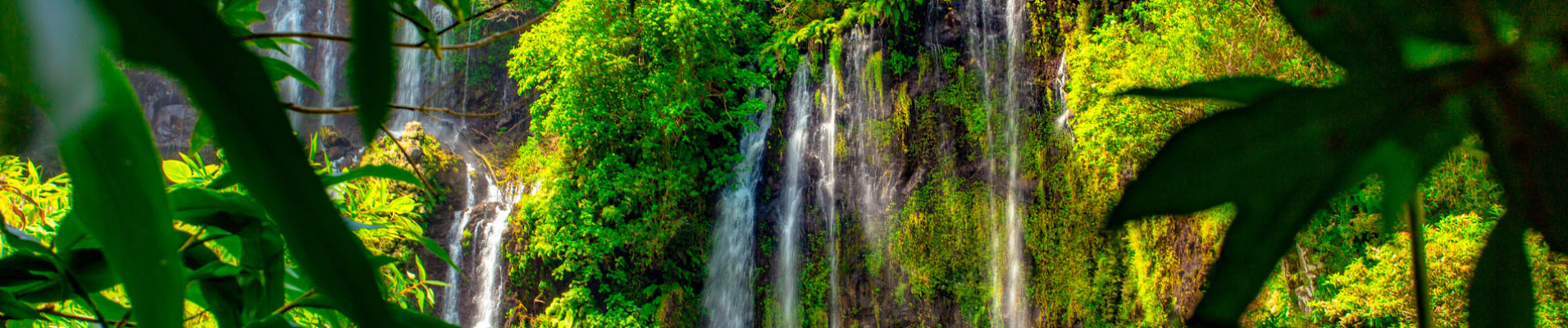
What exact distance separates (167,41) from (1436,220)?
6.37 feet

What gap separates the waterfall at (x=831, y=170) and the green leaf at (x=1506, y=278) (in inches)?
173

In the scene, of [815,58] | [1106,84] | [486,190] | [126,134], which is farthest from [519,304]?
[126,134]

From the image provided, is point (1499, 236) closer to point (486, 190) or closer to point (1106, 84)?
point (1106, 84)

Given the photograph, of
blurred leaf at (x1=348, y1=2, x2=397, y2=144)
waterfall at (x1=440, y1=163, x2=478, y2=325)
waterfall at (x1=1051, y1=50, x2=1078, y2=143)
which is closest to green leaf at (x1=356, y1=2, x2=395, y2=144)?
blurred leaf at (x1=348, y1=2, x2=397, y2=144)

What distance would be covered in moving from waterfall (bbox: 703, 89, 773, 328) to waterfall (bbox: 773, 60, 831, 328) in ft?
0.82

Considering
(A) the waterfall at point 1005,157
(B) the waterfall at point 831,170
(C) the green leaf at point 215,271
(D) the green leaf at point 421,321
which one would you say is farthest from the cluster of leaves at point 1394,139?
(B) the waterfall at point 831,170

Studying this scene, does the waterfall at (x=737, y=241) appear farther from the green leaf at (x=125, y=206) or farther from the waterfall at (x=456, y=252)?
the green leaf at (x=125, y=206)

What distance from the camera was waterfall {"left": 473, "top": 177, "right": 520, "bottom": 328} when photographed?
5.34 meters

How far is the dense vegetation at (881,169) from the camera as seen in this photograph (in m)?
0.14

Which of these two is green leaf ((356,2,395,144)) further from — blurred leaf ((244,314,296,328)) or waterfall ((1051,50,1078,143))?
waterfall ((1051,50,1078,143))

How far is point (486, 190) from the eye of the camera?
6434 millimetres

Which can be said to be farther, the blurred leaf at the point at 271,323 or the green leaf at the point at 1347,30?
the blurred leaf at the point at 271,323

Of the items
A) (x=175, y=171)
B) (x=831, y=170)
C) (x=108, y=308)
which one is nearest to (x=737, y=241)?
(x=831, y=170)

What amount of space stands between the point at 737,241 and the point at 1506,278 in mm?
4968
